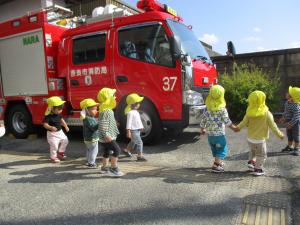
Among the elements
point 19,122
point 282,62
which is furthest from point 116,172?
point 282,62

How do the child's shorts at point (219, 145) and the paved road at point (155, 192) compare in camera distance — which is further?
the child's shorts at point (219, 145)

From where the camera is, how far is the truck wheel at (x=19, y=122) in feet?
26.8

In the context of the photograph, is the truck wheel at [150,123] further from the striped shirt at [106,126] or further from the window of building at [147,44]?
the striped shirt at [106,126]

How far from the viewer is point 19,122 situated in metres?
8.50

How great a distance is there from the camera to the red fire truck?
6.16 meters

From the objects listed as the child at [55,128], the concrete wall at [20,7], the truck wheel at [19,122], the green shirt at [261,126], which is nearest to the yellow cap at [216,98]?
the green shirt at [261,126]

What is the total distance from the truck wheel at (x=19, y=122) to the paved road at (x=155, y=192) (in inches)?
83.3

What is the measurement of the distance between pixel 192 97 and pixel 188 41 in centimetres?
129

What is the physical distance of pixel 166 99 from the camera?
6.22 metres

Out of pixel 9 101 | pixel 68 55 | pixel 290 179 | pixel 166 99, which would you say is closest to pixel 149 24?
pixel 166 99

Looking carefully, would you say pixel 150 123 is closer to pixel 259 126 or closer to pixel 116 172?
pixel 116 172

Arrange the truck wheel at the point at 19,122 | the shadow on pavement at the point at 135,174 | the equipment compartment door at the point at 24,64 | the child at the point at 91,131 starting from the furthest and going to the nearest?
the truck wheel at the point at 19,122, the equipment compartment door at the point at 24,64, the child at the point at 91,131, the shadow on pavement at the point at 135,174

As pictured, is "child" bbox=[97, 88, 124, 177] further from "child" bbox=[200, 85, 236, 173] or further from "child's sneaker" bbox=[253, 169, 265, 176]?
"child's sneaker" bbox=[253, 169, 265, 176]

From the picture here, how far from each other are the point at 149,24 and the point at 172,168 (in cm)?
290
